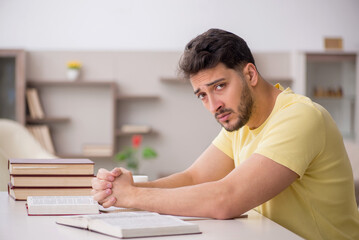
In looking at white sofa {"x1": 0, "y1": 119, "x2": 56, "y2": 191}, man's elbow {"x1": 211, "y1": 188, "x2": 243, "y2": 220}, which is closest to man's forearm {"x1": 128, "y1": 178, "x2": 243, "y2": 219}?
man's elbow {"x1": 211, "y1": 188, "x2": 243, "y2": 220}

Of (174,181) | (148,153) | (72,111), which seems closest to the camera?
(174,181)

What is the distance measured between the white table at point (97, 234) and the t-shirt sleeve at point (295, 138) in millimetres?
179

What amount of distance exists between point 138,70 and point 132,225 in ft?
16.6

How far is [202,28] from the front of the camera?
20.8 feet

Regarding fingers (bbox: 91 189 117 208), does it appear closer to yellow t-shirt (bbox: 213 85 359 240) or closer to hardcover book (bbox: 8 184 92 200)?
hardcover book (bbox: 8 184 92 200)

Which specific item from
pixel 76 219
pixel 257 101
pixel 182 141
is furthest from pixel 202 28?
pixel 76 219

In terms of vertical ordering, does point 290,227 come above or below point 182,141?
above

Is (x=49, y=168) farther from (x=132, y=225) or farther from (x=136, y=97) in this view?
(x=136, y=97)

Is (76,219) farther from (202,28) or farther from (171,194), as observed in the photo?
(202,28)

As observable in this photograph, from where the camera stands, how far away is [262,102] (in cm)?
173

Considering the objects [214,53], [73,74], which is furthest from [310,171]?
[73,74]

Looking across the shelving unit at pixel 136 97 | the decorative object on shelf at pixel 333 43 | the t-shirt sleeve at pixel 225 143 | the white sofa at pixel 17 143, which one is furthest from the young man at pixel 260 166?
the decorative object on shelf at pixel 333 43

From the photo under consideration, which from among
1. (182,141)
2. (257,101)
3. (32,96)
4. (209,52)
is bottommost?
(182,141)

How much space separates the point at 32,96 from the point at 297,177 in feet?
15.9
